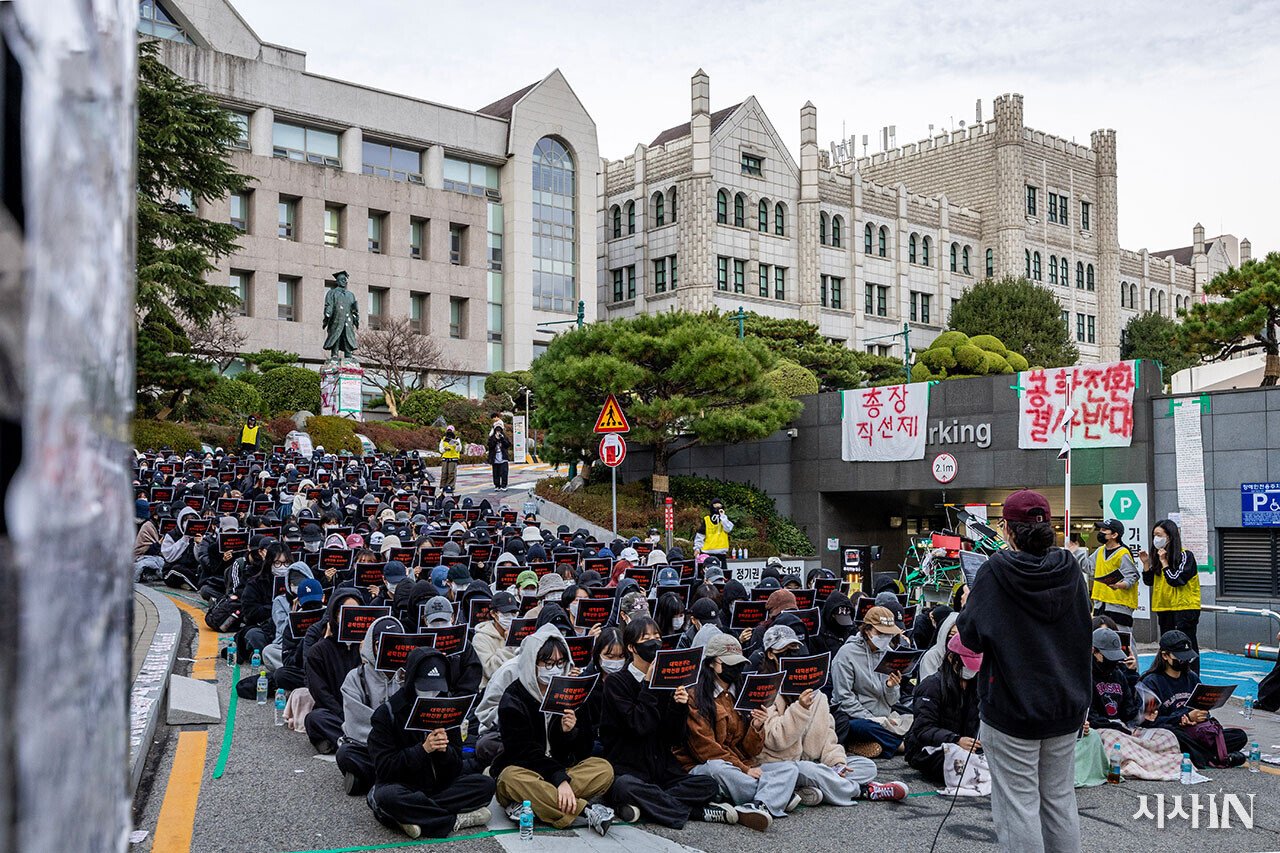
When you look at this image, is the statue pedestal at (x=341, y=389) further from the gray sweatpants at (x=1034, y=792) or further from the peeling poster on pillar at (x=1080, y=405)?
the gray sweatpants at (x=1034, y=792)

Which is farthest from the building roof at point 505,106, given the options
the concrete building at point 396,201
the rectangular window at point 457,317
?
the rectangular window at point 457,317

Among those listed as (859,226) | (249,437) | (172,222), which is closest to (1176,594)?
(249,437)

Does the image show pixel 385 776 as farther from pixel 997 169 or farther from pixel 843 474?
pixel 997 169

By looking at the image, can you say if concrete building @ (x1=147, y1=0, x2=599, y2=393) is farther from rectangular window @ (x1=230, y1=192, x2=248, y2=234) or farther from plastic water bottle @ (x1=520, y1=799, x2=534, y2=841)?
plastic water bottle @ (x1=520, y1=799, x2=534, y2=841)

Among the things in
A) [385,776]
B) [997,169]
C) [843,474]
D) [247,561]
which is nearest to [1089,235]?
[997,169]

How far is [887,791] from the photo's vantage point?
323 inches

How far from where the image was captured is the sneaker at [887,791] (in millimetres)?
8172

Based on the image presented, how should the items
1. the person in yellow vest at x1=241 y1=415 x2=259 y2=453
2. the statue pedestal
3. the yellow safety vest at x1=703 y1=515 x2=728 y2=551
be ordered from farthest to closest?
the statue pedestal → the person in yellow vest at x1=241 y1=415 x2=259 y2=453 → the yellow safety vest at x1=703 y1=515 x2=728 y2=551

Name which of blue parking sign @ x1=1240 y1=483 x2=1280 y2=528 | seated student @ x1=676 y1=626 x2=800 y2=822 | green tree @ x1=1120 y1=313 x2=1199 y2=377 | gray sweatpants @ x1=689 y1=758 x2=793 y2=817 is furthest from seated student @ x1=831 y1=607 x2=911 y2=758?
green tree @ x1=1120 y1=313 x2=1199 y2=377

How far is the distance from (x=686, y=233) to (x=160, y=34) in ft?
93.0

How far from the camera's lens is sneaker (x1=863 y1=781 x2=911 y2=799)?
8172 millimetres

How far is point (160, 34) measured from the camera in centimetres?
5578

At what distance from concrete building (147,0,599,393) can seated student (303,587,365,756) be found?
154ft

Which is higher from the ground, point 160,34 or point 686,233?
point 160,34
